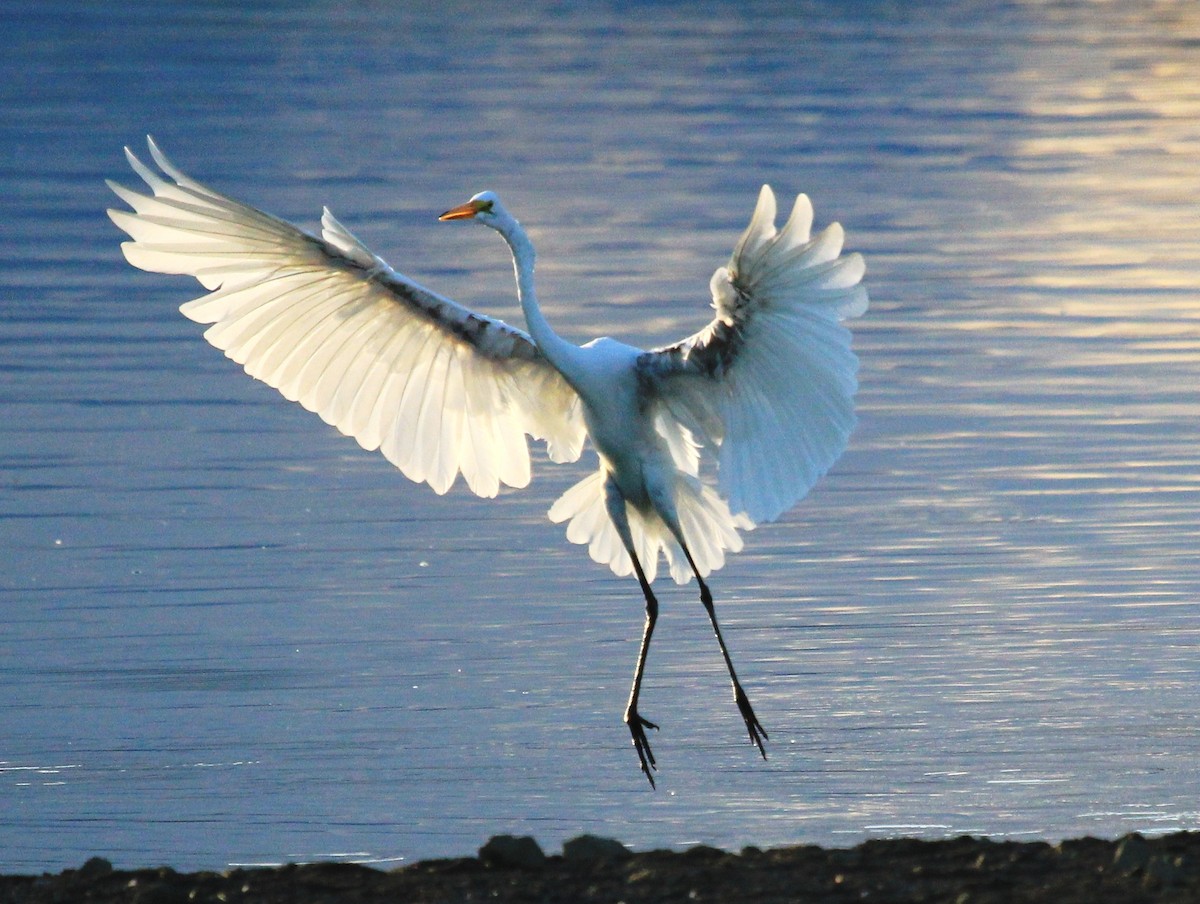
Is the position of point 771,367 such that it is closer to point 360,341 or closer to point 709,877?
point 360,341

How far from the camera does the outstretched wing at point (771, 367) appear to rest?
873 centimetres

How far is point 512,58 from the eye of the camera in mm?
40688

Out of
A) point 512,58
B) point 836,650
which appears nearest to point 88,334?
point 836,650

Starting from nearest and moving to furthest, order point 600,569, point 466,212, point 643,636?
point 466,212 < point 643,636 < point 600,569

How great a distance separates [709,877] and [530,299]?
3295 mm

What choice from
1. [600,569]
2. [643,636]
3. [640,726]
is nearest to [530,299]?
[643,636]

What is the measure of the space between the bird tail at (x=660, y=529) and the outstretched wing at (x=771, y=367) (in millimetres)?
497

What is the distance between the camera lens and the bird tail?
405 inches

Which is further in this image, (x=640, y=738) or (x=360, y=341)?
(x=360, y=341)

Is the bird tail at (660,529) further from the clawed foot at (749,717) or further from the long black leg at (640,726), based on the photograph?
the clawed foot at (749,717)

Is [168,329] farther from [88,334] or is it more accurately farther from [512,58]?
[512,58]

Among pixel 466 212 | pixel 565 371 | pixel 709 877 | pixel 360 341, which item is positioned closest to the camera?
pixel 709 877

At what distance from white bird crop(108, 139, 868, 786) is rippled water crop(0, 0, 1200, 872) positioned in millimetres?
582

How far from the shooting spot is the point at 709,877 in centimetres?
699
